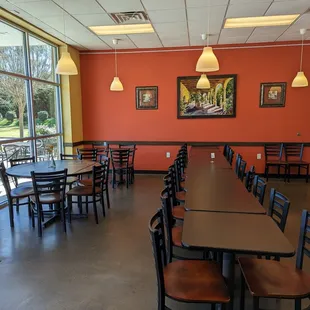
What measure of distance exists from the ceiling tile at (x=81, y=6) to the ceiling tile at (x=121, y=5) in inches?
4.7

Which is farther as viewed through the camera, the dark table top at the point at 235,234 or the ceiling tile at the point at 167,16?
the ceiling tile at the point at 167,16

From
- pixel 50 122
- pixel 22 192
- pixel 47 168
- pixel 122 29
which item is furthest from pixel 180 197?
pixel 50 122

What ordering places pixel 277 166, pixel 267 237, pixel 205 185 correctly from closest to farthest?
pixel 267 237 → pixel 205 185 → pixel 277 166

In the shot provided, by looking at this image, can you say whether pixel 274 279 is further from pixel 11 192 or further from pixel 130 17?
pixel 130 17

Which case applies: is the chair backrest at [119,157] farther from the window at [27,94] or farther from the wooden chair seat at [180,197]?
the wooden chair seat at [180,197]

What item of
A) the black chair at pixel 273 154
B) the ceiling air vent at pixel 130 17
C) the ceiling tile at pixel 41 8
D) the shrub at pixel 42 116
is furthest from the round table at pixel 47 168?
the black chair at pixel 273 154

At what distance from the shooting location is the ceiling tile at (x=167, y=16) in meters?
4.47

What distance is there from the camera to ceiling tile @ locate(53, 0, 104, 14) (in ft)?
13.2

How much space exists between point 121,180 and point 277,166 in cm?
373

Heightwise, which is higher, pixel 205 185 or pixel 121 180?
pixel 205 185

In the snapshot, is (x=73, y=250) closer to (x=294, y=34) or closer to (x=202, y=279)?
(x=202, y=279)

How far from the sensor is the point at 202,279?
1.81m

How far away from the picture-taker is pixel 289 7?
4.32 metres

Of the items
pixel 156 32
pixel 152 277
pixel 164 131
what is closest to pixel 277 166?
pixel 164 131
